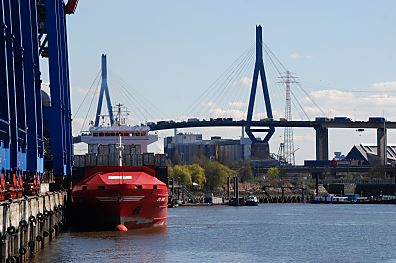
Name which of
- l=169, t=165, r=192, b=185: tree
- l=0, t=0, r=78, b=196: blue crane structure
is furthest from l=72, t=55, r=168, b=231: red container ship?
l=169, t=165, r=192, b=185: tree

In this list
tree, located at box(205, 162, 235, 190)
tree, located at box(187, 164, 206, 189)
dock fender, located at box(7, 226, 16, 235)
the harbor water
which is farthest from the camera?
tree, located at box(205, 162, 235, 190)

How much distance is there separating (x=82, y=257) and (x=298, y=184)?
6075 inches

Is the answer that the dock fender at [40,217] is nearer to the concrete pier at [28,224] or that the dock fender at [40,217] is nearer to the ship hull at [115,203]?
the concrete pier at [28,224]

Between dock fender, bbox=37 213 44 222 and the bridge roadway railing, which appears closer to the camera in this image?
dock fender, bbox=37 213 44 222

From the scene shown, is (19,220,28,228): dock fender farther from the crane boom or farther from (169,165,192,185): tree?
(169,165,192,185): tree

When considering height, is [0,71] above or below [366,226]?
above

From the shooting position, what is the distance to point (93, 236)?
2323 inches

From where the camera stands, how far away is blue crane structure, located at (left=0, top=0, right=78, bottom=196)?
4759 centimetres

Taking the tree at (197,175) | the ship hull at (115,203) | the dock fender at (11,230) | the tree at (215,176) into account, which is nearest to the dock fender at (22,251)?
the dock fender at (11,230)

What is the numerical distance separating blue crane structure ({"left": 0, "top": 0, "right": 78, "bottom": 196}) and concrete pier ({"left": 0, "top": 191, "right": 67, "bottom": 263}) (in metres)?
1.41

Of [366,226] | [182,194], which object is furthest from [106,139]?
[182,194]

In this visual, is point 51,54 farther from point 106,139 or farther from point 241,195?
point 241,195

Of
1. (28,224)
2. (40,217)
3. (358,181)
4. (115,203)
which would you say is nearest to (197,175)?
(358,181)

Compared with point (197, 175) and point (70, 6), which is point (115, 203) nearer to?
point (70, 6)
